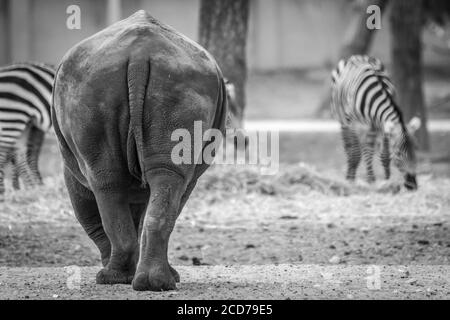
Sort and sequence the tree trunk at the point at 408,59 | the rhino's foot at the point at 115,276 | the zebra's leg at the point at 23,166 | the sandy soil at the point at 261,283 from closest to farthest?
1. the sandy soil at the point at 261,283
2. the rhino's foot at the point at 115,276
3. the zebra's leg at the point at 23,166
4. the tree trunk at the point at 408,59

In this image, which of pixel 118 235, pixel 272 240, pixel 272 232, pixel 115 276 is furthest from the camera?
pixel 272 232

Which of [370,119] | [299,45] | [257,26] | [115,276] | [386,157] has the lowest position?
[115,276]

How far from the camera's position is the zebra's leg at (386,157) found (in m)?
13.7

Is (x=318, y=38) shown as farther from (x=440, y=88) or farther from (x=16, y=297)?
(x=16, y=297)

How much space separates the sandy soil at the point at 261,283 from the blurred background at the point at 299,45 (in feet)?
34.8

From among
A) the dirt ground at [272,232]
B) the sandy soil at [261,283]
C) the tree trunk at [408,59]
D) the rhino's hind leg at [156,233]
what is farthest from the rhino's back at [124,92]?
the tree trunk at [408,59]

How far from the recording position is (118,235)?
6.11 metres

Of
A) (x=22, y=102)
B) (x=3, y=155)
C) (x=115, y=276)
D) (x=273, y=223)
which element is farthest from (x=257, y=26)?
(x=115, y=276)

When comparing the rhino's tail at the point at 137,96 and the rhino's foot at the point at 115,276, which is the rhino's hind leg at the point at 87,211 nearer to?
the rhino's foot at the point at 115,276

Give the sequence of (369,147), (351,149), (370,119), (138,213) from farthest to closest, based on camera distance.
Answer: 1. (351,149)
2. (369,147)
3. (370,119)
4. (138,213)

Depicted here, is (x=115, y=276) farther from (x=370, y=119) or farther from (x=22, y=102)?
(x=370, y=119)

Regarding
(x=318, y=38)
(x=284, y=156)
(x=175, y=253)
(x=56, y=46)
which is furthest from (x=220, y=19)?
(x=318, y=38)

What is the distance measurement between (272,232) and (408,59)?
9151 millimetres

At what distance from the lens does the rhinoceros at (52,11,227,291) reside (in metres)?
5.79
